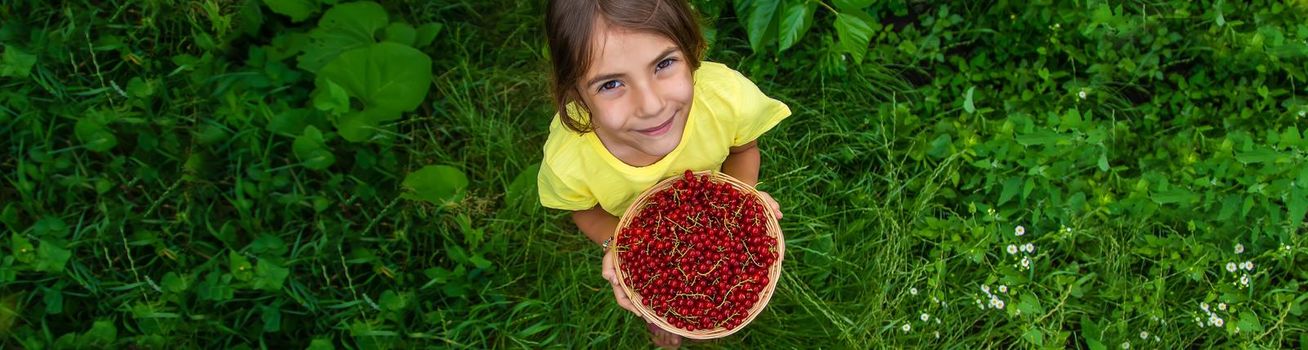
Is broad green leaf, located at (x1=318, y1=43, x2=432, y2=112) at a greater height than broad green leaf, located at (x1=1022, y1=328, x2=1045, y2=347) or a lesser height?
greater

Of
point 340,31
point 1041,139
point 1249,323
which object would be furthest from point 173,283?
point 1249,323

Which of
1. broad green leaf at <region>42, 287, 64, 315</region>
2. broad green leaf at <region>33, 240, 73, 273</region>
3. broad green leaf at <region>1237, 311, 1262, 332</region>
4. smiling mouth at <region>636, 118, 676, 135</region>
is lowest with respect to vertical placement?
broad green leaf at <region>42, 287, 64, 315</region>

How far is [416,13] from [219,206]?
1011mm

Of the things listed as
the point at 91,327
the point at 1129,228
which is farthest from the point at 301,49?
the point at 1129,228

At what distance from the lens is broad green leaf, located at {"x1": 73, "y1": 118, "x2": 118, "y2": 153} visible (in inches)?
117

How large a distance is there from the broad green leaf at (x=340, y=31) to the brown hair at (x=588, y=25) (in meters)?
1.48

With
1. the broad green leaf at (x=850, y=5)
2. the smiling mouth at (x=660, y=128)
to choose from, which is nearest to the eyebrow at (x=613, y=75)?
the smiling mouth at (x=660, y=128)

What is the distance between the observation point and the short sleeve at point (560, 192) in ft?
7.04

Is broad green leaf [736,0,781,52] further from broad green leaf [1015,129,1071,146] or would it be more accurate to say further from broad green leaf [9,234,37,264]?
broad green leaf [9,234,37,264]

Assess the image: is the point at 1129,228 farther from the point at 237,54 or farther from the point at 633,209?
the point at 237,54

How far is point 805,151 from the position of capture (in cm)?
314

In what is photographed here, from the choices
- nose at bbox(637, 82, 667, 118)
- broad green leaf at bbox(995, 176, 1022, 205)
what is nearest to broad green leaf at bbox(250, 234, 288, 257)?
nose at bbox(637, 82, 667, 118)

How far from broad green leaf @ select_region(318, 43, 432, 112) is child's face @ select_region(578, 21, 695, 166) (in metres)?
1.30

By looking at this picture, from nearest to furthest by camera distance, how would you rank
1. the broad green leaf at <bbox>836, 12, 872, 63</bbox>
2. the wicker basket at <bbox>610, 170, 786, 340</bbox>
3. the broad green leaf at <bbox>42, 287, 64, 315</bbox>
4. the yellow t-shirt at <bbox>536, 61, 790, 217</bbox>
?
the yellow t-shirt at <bbox>536, 61, 790, 217</bbox> → the wicker basket at <bbox>610, 170, 786, 340</bbox> → the broad green leaf at <bbox>836, 12, 872, 63</bbox> → the broad green leaf at <bbox>42, 287, 64, 315</bbox>
